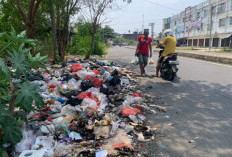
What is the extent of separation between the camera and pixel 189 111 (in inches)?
159

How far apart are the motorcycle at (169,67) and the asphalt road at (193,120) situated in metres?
0.61

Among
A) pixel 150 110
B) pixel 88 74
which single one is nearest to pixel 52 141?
pixel 150 110

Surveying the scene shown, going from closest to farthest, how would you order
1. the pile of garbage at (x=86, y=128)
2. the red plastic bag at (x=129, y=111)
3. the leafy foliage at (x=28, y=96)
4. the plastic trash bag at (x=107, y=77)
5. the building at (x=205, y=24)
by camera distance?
the leafy foliage at (x=28, y=96), the pile of garbage at (x=86, y=128), the red plastic bag at (x=129, y=111), the plastic trash bag at (x=107, y=77), the building at (x=205, y=24)

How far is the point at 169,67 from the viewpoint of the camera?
6.82 metres

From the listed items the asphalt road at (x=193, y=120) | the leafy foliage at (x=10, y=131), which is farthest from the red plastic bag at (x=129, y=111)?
the leafy foliage at (x=10, y=131)

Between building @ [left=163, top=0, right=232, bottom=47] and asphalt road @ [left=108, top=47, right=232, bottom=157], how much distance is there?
29.8 metres

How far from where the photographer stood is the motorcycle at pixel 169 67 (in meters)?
6.61

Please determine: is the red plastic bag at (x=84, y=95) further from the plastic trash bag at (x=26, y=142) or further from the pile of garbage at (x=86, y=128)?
the plastic trash bag at (x=26, y=142)

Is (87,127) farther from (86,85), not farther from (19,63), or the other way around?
(86,85)

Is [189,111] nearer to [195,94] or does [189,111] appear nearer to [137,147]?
[195,94]

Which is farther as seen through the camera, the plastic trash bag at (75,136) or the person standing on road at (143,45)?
the person standing on road at (143,45)

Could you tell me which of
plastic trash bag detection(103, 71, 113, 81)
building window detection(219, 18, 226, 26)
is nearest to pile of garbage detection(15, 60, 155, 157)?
plastic trash bag detection(103, 71, 113, 81)

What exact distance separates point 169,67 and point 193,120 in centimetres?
344

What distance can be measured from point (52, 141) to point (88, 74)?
366 centimetres
